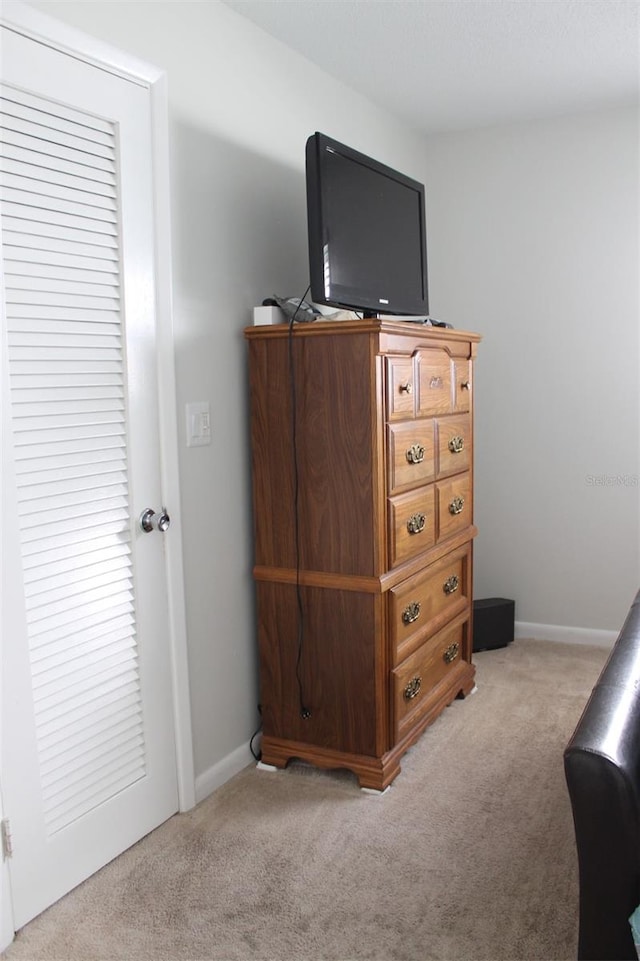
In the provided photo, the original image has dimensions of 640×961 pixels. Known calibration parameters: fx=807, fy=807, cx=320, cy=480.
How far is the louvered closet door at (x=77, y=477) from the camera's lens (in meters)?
1.92

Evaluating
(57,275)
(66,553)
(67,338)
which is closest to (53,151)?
(57,275)

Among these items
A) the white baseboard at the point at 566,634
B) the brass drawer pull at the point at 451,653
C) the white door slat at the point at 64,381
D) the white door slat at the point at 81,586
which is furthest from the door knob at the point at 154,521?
the white baseboard at the point at 566,634

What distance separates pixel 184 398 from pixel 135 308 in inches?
13.1

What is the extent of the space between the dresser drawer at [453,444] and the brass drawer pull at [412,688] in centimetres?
73

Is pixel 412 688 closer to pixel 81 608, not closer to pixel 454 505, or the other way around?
pixel 454 505

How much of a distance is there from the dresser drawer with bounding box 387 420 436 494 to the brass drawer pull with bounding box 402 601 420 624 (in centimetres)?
41

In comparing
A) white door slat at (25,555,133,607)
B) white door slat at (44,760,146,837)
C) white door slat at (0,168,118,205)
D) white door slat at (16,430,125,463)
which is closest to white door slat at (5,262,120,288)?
white door slat at (0,168,118,205)

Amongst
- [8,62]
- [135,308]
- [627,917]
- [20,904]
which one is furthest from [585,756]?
[8,62]

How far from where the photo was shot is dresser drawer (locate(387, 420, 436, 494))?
2.57 m

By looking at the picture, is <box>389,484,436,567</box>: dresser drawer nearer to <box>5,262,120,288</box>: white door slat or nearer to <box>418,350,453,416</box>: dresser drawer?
<box>418,350,453,416</box>: dresser drawer

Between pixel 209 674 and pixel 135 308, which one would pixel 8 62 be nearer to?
pixel 135 308

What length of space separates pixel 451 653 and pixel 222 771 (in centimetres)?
101

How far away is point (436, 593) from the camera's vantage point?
9.81 feet

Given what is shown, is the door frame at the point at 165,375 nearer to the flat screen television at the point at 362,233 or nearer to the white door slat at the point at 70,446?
the white door slat at the point at 70,446
